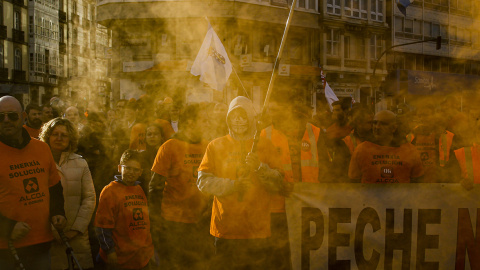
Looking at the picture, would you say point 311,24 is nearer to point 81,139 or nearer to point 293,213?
point 81,139

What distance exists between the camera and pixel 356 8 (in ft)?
82.2

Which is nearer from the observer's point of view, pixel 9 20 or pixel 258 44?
pixel 258 44

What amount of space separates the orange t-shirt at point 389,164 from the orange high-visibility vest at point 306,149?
682 millimetres

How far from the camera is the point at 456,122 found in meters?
4.75

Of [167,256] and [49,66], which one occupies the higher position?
[49,66]

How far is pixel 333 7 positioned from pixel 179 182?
71.2 ft

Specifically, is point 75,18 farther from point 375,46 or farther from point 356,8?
point 375,46

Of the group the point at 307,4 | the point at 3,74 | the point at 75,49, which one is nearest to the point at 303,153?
the point at 307,4

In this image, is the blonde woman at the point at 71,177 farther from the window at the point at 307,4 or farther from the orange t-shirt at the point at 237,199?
the window at the point at 307,4

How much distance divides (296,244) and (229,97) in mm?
14144

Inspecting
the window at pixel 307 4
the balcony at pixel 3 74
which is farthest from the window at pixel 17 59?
the window at pixel 307 4

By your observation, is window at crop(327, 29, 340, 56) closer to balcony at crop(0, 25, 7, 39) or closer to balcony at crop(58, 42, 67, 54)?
balcony at crop(0, 25, 7, 39)

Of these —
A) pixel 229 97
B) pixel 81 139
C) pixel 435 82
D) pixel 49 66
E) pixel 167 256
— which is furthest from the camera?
pixel 49 66

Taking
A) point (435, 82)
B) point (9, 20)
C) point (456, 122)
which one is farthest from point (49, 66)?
point (456, 122)
